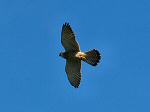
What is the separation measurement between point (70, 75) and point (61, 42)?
1.66 m

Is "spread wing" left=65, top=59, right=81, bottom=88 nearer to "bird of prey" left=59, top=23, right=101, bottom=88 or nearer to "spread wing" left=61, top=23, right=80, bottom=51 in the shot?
"bird of prey" left=59, top=23, right=101, bottom=88

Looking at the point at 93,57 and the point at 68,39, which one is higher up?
the point at 68,39

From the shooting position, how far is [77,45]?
39750 mm

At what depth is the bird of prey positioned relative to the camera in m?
39.5

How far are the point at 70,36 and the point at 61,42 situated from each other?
851 mm

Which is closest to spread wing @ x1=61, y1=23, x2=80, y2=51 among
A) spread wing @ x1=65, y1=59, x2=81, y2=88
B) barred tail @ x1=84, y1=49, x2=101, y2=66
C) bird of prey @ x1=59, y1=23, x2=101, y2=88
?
bird of prey @ x1=59, y1=23, x2=101, y2=88

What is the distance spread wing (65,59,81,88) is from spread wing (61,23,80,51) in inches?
30.2

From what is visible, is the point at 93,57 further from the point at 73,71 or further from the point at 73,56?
the point at 73,71

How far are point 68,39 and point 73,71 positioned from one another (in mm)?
1780

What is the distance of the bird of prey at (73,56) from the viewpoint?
130 ft

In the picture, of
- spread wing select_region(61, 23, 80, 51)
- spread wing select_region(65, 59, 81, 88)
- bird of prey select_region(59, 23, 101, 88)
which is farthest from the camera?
spread wing select_region(65, 59, 81, 88)

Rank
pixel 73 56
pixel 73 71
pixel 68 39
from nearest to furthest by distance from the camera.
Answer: pixel 68 39 → pixel 73 56 → pixel 73 71

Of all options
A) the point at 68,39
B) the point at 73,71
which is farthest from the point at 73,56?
the point at 68,39

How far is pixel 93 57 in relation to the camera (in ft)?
130
